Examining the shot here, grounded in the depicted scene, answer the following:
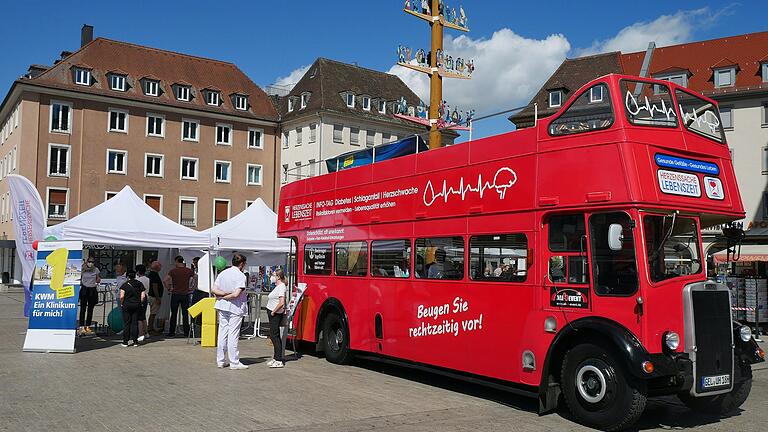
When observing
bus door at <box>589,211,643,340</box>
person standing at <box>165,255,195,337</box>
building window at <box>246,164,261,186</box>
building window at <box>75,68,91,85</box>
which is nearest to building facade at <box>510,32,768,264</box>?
building window at <box>246,164,261,186</box>

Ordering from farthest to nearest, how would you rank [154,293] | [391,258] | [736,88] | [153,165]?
[153,165] < [736,88] < [154,293] < [391,258]

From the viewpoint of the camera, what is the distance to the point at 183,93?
2153 inches

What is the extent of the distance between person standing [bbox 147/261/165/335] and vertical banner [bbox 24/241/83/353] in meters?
3.08

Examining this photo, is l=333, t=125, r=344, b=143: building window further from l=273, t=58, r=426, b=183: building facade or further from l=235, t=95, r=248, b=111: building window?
l=235, t=95, r=248, b=111: building window

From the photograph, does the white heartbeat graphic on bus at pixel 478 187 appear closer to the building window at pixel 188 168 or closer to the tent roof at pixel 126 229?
the tent roof at pixel 126 229

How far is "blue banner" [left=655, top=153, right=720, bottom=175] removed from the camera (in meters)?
8.12

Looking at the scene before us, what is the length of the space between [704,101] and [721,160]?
0.87 meters

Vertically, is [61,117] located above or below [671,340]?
above

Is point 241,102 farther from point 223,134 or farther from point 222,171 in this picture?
point 222,171

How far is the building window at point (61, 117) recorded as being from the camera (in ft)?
157

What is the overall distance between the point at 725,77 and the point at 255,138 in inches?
1344

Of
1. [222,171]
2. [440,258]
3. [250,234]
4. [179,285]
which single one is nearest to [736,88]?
[222,171]

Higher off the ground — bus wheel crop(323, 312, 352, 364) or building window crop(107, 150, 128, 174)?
building window crop(107, 150, 128, 174)

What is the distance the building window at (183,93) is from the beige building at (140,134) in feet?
0.28
